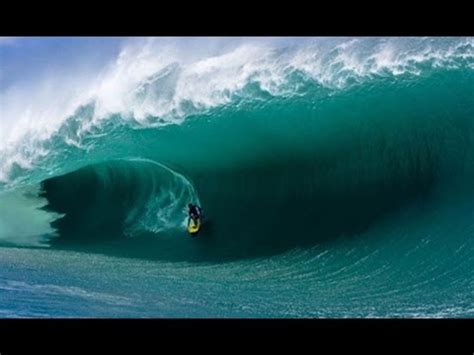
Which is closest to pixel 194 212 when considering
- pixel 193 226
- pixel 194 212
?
pixel 194 212

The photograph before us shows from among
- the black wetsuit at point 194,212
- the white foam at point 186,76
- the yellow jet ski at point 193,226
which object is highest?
the white foam at point 186,76

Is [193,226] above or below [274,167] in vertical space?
below

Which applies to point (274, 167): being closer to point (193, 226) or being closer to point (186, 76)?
point (193, 226)

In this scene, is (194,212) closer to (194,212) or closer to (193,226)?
(194,212)

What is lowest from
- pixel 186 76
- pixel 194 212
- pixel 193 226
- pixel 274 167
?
pixel 193 226

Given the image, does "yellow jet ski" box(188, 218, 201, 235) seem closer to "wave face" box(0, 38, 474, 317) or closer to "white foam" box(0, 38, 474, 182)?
"wave face" box(0, 38, 474, 317)

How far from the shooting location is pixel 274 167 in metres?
7.01

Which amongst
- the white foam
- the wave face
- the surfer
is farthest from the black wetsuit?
the white foam

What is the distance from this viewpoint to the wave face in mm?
5715

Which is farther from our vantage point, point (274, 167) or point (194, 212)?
point (274, 167)

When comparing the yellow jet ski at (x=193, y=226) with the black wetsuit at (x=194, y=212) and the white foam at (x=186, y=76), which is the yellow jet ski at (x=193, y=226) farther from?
the white foam at (x=186, y=76)

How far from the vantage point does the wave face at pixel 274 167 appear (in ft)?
18.7

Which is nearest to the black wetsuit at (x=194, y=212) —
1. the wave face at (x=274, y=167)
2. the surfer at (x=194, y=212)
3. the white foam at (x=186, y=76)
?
the surfer at (x=194, y=212)
